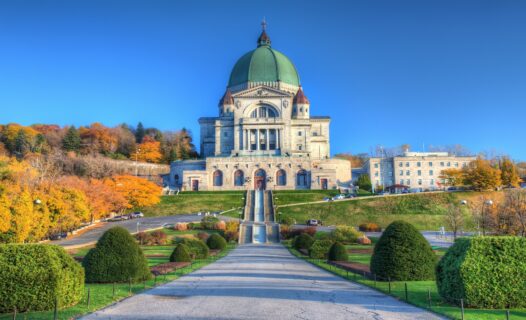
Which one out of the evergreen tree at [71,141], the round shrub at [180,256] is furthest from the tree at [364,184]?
the round shrub at [180,256]

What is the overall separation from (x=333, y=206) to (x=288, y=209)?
575 centimetres

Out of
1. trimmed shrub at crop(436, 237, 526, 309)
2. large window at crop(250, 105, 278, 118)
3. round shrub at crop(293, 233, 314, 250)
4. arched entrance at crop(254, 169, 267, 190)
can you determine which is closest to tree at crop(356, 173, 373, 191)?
arched entrance at crop(254, 169, 267, 190)

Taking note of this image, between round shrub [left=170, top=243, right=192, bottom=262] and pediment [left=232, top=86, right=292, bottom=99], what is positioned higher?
pediment [left=232, top=86, right=292, bottom=99]

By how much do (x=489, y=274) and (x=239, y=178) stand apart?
6941 cm

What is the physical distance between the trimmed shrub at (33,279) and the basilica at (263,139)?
67.2 m

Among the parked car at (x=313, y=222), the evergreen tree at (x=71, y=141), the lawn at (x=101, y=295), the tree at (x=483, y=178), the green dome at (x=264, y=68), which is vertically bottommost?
the lawn at (x=101, y=295)

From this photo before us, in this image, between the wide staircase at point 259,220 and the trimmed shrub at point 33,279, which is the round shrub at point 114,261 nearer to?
the trimmed shrub at point 33,279

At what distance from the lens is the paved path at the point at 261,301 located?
1388 centimetres

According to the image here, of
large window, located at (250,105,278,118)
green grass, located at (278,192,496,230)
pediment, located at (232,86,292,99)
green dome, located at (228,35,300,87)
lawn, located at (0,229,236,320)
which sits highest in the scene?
green dome, located at (228,35,300,87)

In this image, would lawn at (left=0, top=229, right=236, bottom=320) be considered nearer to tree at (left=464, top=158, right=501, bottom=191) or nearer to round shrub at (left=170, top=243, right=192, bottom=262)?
round shrub at (left=170, top=243, right=192, bottom=262)

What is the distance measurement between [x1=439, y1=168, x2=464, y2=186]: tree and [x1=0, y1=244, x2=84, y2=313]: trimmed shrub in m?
71.9

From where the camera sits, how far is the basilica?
8306cm

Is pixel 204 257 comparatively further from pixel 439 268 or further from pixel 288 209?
pixel 288 209

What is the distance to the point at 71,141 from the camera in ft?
328
